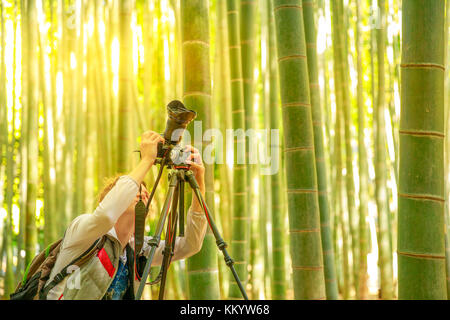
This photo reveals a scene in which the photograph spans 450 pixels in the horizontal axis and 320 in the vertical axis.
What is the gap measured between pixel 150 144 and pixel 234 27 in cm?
143

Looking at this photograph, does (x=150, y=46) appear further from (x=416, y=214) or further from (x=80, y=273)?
(x=416, y=214)

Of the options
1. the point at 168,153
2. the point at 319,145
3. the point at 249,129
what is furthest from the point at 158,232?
the point at 249,129

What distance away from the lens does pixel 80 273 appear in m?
1.15

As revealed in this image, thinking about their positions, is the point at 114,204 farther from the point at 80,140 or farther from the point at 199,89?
the point at 80,140

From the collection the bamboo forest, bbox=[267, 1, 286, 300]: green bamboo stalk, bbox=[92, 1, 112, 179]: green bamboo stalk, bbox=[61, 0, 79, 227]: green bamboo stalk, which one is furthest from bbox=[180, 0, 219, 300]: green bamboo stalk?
bbox=[61, 0, 79, 227]: green bamboo stalk

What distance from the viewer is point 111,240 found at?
48.1 inches

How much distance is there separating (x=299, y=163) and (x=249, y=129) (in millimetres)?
1251

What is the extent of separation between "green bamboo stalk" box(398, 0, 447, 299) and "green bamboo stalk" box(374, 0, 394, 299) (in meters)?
2.27

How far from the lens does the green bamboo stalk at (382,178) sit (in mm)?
3166

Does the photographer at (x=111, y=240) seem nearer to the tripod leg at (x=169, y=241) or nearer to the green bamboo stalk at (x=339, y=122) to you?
the tripod leg at (x=169, y=241)

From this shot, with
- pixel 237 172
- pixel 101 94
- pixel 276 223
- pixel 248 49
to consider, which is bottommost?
pixel 276 223

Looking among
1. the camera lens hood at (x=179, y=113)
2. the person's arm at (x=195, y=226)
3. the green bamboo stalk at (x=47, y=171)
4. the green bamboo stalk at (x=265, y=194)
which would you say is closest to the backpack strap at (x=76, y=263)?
the person's arm at (x=195, y=226)

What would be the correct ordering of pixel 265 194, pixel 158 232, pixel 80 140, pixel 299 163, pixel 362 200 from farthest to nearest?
1. pixel 265 194
2. pixel 362 200
3. pixel 80 140
4. pixel 299 163
5. pixel 158 232
